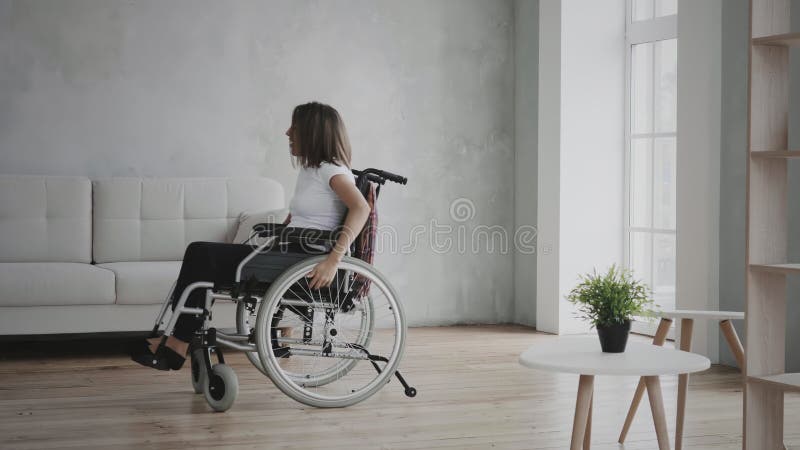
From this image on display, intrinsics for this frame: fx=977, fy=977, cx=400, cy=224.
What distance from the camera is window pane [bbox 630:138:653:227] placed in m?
5.31

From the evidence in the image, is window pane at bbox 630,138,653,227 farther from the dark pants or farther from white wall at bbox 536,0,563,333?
the dark pants

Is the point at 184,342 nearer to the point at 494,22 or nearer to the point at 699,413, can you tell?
the point at 699,413

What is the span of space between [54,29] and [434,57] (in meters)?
2.09

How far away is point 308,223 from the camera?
3381 mm

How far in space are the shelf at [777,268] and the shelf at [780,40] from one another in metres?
0.53

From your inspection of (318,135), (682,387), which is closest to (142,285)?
(318,135)

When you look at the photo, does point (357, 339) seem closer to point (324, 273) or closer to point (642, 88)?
point (324, 273)

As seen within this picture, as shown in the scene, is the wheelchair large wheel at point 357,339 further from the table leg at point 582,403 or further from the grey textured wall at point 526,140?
the grey textured wall at point 526,140

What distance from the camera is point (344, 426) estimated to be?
314cm

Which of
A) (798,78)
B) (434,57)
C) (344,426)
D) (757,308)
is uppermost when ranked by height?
(434,57)

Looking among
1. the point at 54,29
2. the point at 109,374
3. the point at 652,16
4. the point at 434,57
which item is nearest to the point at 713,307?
the point at 652,16

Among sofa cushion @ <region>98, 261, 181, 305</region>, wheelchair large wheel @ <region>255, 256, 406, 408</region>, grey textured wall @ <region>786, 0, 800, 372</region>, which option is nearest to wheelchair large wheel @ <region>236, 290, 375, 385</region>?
wheelchair large wheel @ <region>255, 256, 406, 408</region>

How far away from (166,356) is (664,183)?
3029 mm

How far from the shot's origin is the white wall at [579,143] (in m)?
5.35
